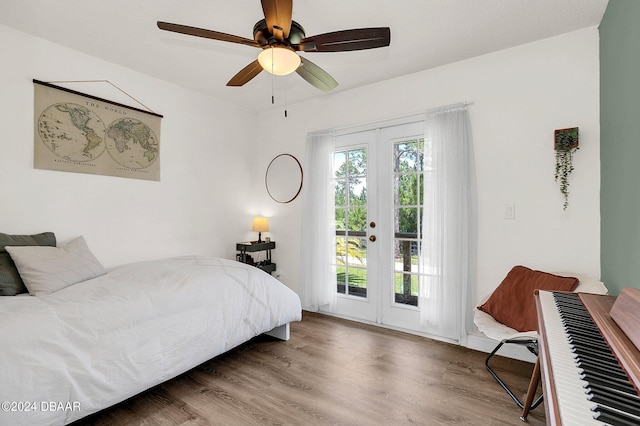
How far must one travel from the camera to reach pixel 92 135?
2.73 meters

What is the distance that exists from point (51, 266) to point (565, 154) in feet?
12.3

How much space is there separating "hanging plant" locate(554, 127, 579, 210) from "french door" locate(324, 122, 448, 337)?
3.24 feet

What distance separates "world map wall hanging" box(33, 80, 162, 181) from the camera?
97.1 inches

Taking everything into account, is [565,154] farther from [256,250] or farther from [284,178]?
[256,250]

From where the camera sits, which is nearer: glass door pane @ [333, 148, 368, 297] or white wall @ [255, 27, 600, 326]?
white wall @ [255, 27, 600, 326]

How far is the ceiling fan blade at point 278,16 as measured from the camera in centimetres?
151

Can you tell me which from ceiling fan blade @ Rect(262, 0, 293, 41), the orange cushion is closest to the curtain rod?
the orange cushion

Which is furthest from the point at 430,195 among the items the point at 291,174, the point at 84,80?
the point at 84,80

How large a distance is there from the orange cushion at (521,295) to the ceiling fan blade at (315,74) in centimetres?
199

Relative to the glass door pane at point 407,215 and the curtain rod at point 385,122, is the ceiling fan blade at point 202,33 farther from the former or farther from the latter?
the glass door pane at point 407,215

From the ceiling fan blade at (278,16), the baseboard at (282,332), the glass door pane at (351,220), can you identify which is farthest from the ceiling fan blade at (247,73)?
the baseboard at (282,332)

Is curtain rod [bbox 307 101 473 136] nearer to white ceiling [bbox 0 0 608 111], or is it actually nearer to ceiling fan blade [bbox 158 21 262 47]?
white ceiling [bbox 0 0 608 111]

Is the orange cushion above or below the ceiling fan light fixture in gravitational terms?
below

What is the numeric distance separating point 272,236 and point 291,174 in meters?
0.87
